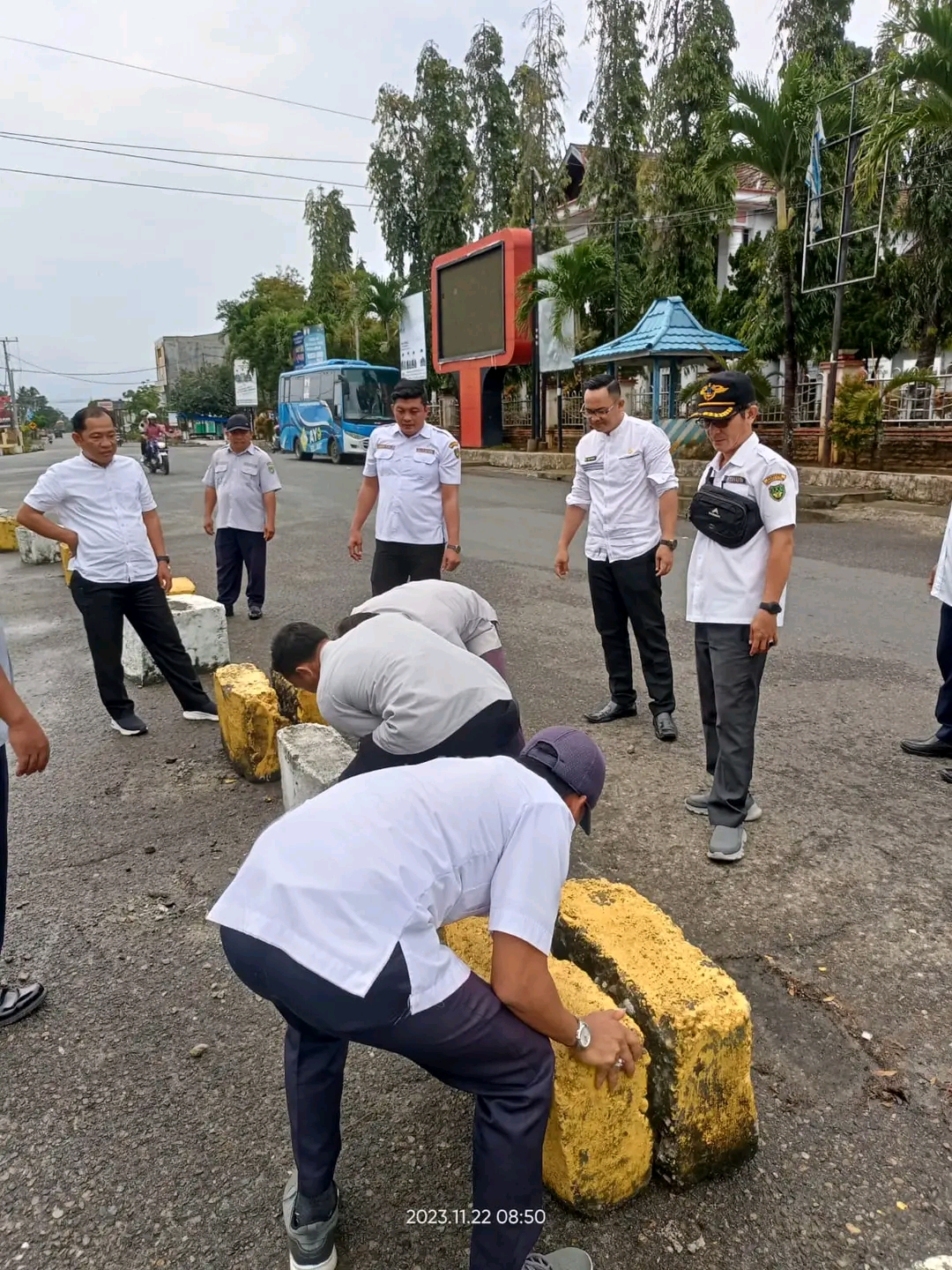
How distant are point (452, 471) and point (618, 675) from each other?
1511 mm

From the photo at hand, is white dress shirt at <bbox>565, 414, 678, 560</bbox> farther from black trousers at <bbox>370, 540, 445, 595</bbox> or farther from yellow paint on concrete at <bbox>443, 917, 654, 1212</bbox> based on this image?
yellow paint on concrete at <bbox>443, 917, 654, 1212</bbox>

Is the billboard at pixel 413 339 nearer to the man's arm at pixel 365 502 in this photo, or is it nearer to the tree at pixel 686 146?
the tree at pixel 686 146

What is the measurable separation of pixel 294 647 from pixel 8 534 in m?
11.4

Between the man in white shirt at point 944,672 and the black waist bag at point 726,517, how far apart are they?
1.54 meters

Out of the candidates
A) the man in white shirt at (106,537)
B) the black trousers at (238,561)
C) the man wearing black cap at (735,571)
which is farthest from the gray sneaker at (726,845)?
the black trousers at (238,561)

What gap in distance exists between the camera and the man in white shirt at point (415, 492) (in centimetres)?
521

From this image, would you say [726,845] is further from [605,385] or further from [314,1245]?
[605,385]

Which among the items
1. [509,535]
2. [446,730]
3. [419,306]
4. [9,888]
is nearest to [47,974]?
[9,888]

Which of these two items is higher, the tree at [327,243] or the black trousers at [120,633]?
the tree at [327,243]

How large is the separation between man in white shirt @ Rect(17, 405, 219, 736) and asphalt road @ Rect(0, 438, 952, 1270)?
0.57 meters

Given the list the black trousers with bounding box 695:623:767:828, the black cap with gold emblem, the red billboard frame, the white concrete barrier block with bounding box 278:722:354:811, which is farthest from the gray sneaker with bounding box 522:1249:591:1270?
the red billboard frame

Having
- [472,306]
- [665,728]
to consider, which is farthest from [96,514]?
[472,306]

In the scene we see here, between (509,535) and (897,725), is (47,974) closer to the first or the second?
(897,725)

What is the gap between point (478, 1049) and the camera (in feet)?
5.32
